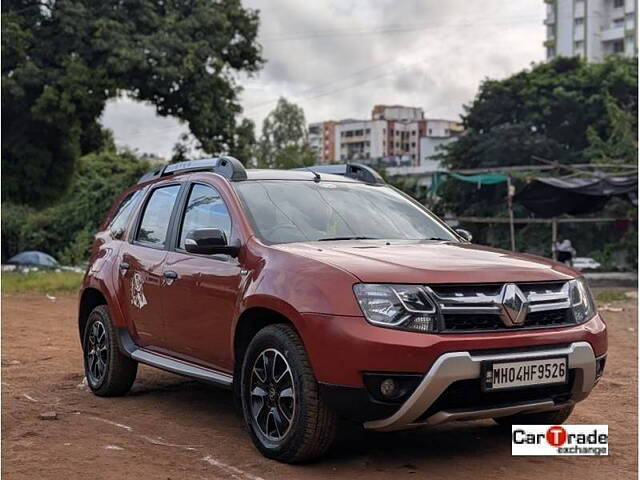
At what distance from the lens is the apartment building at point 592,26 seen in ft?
259

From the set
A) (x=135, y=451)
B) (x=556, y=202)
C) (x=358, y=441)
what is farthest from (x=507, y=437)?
(x=556, y=202)

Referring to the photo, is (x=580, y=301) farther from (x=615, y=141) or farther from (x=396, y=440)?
(x=615, y=141)

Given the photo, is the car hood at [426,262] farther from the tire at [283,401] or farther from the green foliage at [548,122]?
the green foliage at [548,122]

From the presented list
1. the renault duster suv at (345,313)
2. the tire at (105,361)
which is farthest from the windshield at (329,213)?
the tire at (105,361)

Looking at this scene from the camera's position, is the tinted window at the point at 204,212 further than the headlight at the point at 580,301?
Yes

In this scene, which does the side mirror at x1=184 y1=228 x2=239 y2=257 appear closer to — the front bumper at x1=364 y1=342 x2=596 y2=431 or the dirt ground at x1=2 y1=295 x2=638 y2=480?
the dirt ground at x1=2 y1=295 x2=638 y2=480

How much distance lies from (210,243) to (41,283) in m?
15.6

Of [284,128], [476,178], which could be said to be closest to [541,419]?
[476,178]

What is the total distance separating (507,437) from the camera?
5.45 metres

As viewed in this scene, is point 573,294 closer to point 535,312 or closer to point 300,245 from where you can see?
point 535,312

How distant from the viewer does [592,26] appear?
8031 cm

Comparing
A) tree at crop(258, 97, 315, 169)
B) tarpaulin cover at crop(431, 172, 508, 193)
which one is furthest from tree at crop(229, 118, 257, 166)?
tree at crop(258, 97, 315, 169)

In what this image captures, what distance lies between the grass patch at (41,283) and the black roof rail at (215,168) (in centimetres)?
1277

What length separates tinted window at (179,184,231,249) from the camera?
559 cm
